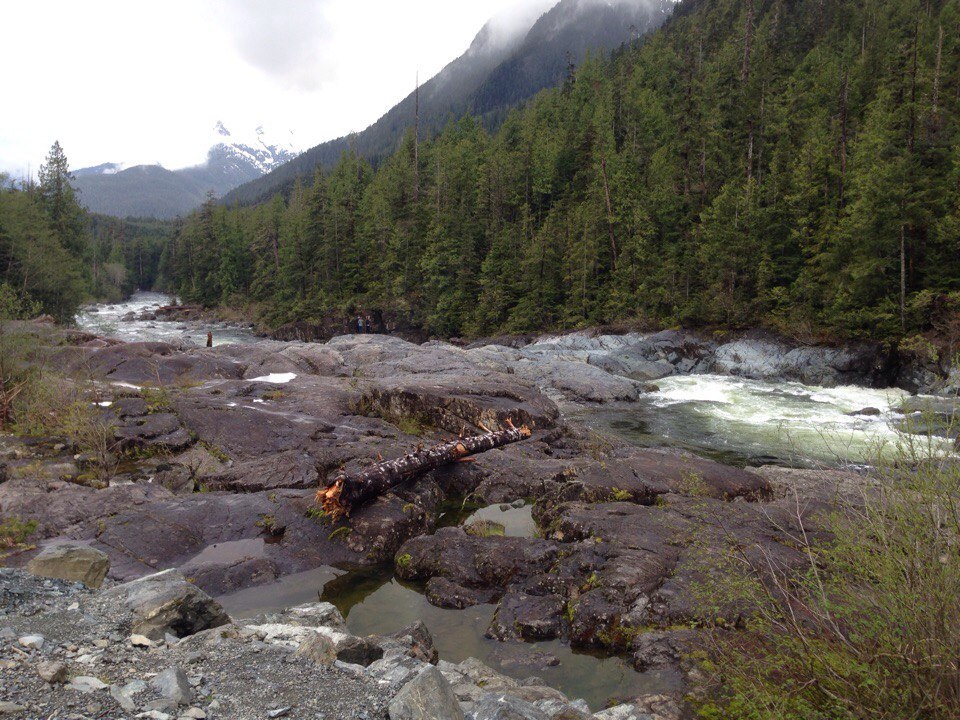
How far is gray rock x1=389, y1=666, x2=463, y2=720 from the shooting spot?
3.79m

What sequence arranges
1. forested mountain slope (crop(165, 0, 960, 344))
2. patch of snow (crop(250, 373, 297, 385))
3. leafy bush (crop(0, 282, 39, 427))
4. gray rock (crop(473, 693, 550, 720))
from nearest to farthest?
gray rock (crop(473, 693, 550, 720)), leafy bush (crop(0, 282, 39, 427)), patch of snow (crop(250, 373, 297, 385)), forested mountain slope (crop(165, 0, 960, 344))

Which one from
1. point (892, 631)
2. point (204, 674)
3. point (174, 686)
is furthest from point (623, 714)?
point (174, 686)

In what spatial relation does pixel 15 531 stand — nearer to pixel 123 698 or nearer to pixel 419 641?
pixel 123 698

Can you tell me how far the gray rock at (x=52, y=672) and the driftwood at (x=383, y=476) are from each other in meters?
5.46

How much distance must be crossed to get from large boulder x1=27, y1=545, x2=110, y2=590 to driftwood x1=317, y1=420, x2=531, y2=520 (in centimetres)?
345

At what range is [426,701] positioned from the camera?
3.88 m

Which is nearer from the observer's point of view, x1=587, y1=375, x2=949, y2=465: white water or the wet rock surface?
the wet rock surface

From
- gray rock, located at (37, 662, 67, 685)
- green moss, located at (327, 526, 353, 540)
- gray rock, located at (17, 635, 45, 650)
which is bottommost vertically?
green moss, located at (327, 526, 353, 540)

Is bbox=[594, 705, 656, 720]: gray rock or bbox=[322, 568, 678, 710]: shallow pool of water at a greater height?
bbox=[594, 705, 656, 720]: gray rock

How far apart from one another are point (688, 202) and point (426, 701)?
46.9 meters

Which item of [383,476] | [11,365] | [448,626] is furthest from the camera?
[11,365]

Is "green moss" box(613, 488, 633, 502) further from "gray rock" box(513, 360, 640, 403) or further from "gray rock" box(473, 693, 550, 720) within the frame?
"gray rock" box(513, 360, 640, 403)

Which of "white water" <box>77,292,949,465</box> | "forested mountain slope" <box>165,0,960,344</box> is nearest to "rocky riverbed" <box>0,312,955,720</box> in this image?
"white water" <box>77,292,949,465</box>

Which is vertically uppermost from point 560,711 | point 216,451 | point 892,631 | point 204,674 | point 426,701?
point 892,631
